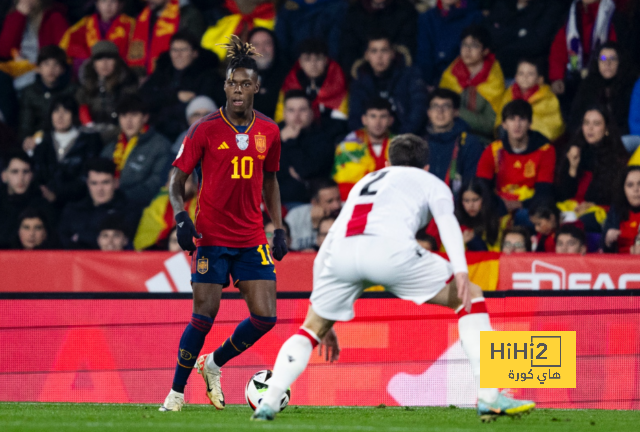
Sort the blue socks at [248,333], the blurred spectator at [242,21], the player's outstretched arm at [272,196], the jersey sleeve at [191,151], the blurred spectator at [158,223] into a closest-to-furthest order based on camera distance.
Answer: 1. the jersey sleeve at [191,151]
2. the blue socks at [248,333]
3. the player's outstretched arm at [272,196]
4. the blurred spectator at [158,223]
5. the blurred spectator at [242,21]

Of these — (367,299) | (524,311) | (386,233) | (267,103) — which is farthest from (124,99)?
(386,233)

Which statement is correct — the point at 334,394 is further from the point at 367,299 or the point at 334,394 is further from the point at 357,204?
the point at 357,204

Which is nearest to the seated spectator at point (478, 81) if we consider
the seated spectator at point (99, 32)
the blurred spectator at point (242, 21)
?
the blurred spectator at point (242, 21)

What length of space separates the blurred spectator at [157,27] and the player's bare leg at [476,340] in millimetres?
Result: 7843

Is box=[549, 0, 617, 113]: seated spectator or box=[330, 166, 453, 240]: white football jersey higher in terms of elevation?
box=[549, 0, 617, 113]: seated spectator

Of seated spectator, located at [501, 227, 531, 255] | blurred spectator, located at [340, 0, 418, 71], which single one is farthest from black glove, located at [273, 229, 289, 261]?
blurred spectator, located at [340, 0, 418, 71]

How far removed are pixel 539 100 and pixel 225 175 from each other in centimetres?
540

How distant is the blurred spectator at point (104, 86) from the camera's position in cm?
1184

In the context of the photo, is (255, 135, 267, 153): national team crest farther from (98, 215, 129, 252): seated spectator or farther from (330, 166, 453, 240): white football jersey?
(98, 215, 129, 252): seated spectator

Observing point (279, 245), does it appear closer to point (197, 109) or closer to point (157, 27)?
point (197, 109)

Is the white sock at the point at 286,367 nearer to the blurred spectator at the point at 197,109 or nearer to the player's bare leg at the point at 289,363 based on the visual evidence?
the player's bare leg at the point at 289,363

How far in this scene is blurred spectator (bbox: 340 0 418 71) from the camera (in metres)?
11.6

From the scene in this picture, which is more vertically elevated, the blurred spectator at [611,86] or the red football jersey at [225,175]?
the blurred spectator at [611,86]

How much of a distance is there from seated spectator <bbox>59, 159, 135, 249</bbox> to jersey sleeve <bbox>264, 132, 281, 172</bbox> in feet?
13.7
